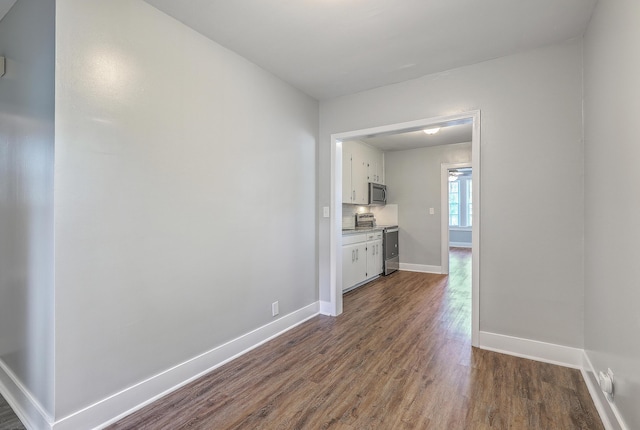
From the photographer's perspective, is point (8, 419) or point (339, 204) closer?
point (8, 419)

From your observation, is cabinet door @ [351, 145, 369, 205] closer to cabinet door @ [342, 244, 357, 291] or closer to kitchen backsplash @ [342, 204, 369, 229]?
kitchen backsplash @ [342, 204, 369, 229]

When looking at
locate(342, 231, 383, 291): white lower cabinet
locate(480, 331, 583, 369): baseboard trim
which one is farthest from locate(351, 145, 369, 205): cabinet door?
locate(480, 331, 583, 369): baseboard trim

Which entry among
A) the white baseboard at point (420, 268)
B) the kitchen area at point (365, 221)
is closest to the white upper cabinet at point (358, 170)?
the kitchen area at point (365, 221)

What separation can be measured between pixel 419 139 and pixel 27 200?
5.14m

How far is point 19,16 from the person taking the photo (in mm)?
1798

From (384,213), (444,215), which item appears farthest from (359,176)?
(444,215)

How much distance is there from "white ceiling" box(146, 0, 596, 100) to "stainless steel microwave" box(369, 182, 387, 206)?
2973mm

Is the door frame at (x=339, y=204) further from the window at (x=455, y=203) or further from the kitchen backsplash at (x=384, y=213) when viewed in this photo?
the window at (x=455, y=203)

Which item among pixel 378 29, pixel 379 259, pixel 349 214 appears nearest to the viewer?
pixel 378 29

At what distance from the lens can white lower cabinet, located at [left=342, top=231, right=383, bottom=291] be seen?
14.4 feet

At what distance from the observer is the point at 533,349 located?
246 centimetres

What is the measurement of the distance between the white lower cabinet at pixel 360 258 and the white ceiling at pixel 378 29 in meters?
2.42

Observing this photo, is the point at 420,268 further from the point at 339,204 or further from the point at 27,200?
the point at 27,200

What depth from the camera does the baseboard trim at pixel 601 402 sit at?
1.52m
